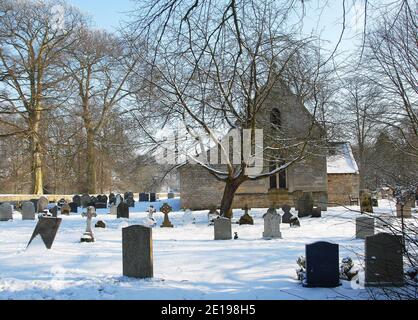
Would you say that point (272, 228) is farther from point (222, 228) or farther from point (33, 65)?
point (33, 65)

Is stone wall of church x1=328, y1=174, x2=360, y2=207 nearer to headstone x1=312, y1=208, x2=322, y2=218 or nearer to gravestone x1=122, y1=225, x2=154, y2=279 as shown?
headstone x1=312, y1=208, x2=322, y2=218

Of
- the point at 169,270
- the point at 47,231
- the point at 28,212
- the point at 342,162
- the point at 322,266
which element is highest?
the point at 342,162

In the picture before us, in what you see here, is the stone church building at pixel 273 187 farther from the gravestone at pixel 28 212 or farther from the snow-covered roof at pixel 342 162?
the gravestone at pixel 28 212

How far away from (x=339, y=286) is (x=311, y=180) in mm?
22224

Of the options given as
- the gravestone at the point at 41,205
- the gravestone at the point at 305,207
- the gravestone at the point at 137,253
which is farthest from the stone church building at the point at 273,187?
the gravestone at the point at 137,253

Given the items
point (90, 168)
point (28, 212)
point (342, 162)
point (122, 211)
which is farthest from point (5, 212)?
point (342, 162)

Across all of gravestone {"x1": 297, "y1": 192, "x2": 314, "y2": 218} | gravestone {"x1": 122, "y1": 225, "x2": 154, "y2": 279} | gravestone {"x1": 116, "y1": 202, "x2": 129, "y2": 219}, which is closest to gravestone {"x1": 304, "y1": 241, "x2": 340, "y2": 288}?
gravestone {"x1": 122, "y1": 225, "x2": 154, "y2": 279}

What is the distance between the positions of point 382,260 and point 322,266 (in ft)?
3.22

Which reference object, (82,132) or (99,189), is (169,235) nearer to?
(82,132)

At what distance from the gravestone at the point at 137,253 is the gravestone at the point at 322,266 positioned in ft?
9.30

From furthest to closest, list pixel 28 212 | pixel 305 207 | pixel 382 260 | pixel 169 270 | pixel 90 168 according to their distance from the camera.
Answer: pixel 90 168 < pixel 305 207 < pixel 28 212 < pixel 169 270 < pixel 382 260

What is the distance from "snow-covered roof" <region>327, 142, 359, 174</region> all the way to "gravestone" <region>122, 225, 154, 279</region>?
23.8m

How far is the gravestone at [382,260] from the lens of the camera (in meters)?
7.20

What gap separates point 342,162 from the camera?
1278 inches
